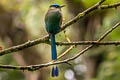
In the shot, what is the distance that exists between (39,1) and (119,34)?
4.06 metres

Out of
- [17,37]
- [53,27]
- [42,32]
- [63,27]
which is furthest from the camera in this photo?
[42,32]

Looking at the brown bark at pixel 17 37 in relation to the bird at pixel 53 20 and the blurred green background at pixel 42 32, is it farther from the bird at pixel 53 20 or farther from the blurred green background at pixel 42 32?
the bird at pixel 53 20

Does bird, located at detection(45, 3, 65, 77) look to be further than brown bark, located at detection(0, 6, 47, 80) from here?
No

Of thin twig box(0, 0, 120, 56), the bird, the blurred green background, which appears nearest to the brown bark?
the blurred green background

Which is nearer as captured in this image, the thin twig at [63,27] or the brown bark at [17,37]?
the thin twig at [63,27]

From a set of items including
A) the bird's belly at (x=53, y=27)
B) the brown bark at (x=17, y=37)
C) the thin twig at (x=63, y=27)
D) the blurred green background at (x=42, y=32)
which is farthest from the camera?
the brown bark at (x=17, y=37)

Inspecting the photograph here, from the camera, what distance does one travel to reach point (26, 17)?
346 inches

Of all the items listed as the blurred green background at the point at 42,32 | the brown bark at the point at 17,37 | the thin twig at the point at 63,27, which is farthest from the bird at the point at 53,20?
the brown bark at the point at 17,37

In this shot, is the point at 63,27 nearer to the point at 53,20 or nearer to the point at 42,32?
the point at 53,20

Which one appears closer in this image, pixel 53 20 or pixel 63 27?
pixel 63 27

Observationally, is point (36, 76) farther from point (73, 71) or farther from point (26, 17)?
point (73, 71)

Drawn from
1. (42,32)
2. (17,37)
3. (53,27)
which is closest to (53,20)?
(53,27)

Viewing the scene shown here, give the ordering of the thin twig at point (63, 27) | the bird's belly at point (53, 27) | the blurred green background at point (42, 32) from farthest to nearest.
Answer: the blurred green background at point (42, 32) < the bird's belly at point (53, 27) < the thin twig at point (63, 27)

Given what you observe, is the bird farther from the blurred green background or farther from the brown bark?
the brown bark
